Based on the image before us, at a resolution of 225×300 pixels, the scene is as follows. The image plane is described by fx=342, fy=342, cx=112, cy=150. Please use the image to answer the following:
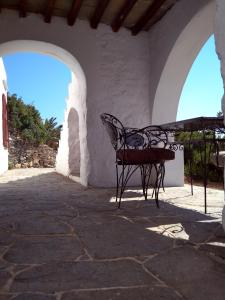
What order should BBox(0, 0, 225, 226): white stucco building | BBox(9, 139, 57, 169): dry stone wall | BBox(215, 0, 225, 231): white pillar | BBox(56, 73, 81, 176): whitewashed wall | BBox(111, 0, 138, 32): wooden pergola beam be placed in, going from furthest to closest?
BBox(9, 139, 57, 169): dry stone wall < BBox(56, 73, 81, 176): whitewashed wall < BBox(0, 0, 225, 226): white stucco building < BBox(111, 0, 138, 32): wooden pergola beam < BBox(215, 0, 225, 231): white pillar

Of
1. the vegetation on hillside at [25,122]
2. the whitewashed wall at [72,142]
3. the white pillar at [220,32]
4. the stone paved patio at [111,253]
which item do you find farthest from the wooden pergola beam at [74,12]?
the vegetation on hillside at [25,122]

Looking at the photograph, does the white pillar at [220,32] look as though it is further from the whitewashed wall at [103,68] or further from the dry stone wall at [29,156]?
the dry stone wall at [29,156]

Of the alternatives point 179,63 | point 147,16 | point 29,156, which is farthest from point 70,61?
point 29,156

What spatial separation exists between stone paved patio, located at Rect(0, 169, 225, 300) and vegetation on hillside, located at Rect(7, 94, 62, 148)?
10.9 m

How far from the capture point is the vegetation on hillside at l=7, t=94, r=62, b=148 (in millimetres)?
13750

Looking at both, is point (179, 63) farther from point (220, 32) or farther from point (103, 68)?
point (220, 32)

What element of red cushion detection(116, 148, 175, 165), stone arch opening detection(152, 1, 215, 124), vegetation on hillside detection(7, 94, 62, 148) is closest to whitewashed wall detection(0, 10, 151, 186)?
stone arch opening detection(152, 1, 215, 124)

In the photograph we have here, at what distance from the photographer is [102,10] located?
514cm

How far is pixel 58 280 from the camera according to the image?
→ 152cm

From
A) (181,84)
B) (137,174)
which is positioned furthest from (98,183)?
(181,84)

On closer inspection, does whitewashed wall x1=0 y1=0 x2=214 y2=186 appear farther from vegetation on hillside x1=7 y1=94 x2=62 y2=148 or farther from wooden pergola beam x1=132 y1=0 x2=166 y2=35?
vegetation on hillside x1=7 y1=94 x2=62 y2=148

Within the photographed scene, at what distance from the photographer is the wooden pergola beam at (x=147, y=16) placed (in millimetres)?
4938

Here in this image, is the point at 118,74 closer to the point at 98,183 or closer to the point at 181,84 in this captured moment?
the point at 181,84

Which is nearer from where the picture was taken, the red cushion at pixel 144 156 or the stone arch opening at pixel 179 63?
the red cushion at pixel 144 156
